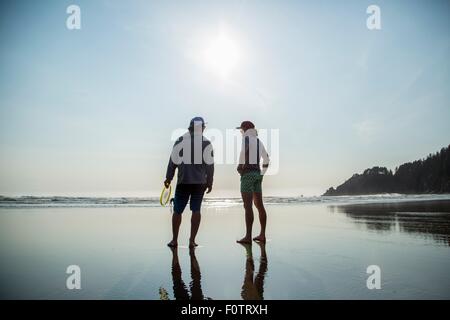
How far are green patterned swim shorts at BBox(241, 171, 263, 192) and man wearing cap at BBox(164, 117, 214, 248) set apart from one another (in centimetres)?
66

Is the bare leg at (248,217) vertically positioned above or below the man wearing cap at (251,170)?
below

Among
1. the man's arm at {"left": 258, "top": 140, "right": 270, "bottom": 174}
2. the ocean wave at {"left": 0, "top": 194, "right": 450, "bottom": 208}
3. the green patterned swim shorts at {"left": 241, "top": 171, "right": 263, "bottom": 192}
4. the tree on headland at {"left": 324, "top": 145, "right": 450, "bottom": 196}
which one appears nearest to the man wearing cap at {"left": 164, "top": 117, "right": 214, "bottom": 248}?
the green patterned swim shorts at {"left": 241, "top": 171, "right": 263, "bottom": 192}

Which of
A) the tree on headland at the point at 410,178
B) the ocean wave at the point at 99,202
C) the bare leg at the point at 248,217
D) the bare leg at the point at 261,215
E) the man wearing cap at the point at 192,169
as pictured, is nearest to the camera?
the man wearing cap at the point at 192,169

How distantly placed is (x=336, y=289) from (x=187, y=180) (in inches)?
133

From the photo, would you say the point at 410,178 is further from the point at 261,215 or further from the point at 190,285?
the point at 190,285

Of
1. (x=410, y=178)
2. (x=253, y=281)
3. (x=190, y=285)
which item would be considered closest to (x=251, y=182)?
(x=253, y=281)

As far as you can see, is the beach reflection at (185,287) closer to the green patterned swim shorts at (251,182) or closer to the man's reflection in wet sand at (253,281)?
the man's reflection in wet sand at (253,281)

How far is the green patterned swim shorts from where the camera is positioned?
6.21 m

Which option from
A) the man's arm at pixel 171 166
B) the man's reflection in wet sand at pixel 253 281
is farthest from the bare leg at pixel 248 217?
the man's arm at pixel 171 166

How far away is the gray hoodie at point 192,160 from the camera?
582 centimetres

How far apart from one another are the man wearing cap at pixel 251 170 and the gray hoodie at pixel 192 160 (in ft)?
2.25

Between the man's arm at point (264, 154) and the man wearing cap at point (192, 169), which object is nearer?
the man wearing cap at point (192, 169)

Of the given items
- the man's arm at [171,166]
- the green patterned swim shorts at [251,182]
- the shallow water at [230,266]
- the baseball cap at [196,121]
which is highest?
the baseball cap at [196,121]
